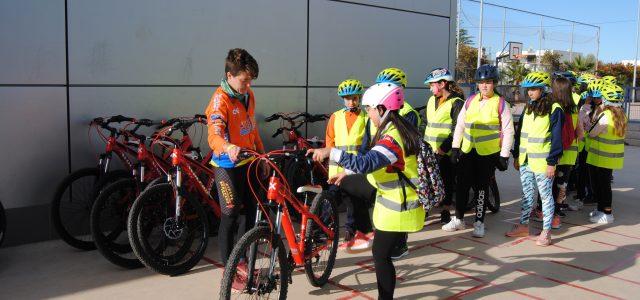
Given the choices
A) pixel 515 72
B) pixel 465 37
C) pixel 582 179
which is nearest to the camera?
pixel 582 179

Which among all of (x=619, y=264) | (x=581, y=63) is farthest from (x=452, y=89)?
(x=581, y=63)

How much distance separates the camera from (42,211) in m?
4.83

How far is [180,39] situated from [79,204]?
1916 millimetres

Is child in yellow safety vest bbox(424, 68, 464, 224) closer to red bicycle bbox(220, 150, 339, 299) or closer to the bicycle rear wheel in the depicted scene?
red bicycle bbox(220, 150, 339, 299)

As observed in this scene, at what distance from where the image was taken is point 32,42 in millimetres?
4641

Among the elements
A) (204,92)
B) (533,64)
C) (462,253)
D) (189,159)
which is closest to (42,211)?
(189,159)

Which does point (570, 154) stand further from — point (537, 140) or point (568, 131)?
point (537, 140)

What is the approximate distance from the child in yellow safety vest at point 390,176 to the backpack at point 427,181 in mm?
28

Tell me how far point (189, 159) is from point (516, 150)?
136 inches

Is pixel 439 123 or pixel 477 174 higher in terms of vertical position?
pixel 439 123

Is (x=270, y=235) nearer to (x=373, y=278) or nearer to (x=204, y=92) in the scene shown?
(x=373, y=278)

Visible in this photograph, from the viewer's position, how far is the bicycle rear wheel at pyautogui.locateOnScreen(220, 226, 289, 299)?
9.75 feet

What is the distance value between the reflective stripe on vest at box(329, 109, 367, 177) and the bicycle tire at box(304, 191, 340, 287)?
2.80 ft

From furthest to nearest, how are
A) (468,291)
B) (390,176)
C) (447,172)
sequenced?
(447,172), (468,291), (390,176)
